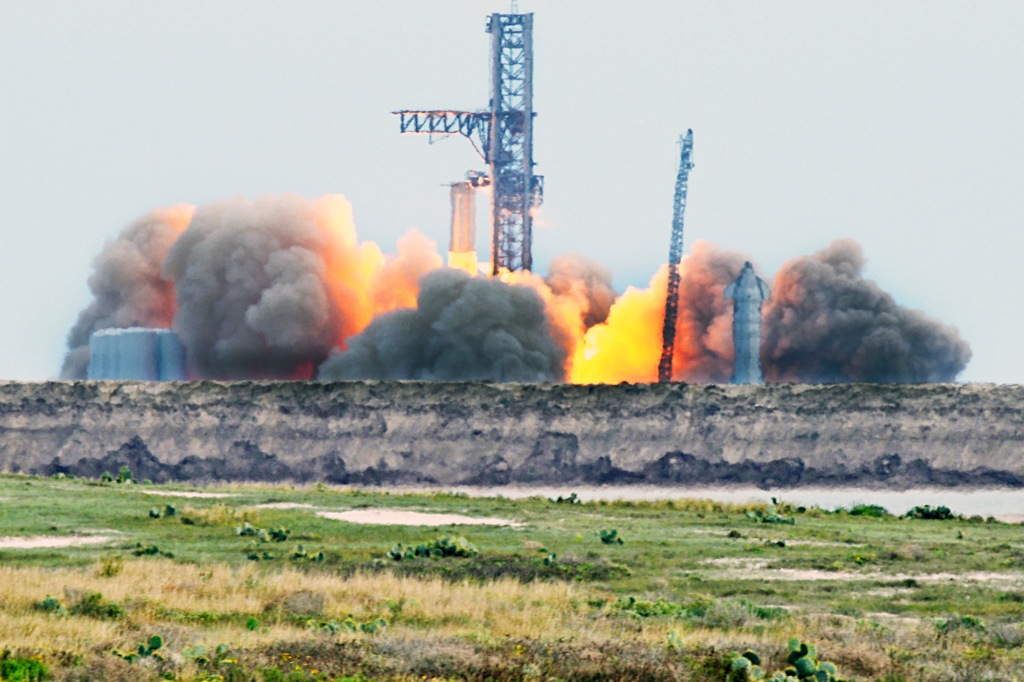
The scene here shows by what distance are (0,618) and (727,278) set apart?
79902mm

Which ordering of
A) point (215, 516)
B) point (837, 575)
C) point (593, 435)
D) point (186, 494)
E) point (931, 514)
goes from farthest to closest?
1. point (593, 435)
2. point (931, 514)
3. point (186, 494)
4. point (215, 516)
5. point (837, 575)

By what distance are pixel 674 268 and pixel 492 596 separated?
250ft

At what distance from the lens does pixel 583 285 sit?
A: 320 feet

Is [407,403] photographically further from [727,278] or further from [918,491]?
[727,278]

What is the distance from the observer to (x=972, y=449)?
187 feet

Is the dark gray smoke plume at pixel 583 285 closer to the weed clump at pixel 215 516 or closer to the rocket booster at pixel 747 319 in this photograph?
the rocket booster at pixel 747 319

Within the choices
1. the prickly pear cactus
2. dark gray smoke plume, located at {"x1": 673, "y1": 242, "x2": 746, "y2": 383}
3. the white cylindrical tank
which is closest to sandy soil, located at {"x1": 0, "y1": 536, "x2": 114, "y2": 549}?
the prickly pear cactus

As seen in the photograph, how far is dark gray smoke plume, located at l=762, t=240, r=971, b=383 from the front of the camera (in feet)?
295

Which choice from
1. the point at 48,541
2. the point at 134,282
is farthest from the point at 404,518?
the point at 134,282

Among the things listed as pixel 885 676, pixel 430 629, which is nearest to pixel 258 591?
pixel 430 629

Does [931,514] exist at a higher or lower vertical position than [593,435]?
lower

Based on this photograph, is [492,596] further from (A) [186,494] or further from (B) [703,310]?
(B) [703,310]

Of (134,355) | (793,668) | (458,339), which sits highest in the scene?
(458,339)

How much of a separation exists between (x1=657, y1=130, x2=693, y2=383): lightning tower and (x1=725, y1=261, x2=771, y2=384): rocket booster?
6.57 metres
